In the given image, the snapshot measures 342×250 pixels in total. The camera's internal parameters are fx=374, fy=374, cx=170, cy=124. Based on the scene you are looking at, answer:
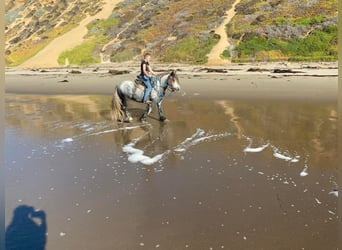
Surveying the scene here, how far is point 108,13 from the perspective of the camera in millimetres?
60188

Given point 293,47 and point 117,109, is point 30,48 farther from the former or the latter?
point 117,109

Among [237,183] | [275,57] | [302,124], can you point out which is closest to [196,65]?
[275,57]

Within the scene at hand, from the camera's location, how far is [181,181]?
686 centimetres

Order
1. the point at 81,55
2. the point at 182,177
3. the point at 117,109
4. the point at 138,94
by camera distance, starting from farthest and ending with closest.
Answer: the point at 81,55 → the point at 117,109 → the point at 138,94 → the point at 182,177

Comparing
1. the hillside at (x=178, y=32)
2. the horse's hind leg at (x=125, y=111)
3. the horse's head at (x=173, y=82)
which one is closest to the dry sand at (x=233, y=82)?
the hillside at (x=178, y=32)

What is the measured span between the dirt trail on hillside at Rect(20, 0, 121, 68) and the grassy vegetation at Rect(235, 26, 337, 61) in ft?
74.7

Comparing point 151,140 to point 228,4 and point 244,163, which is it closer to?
point 244,163

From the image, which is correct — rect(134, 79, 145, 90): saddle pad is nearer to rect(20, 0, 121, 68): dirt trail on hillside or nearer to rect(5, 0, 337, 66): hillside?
rect(5, 0, 337, 66): hillside

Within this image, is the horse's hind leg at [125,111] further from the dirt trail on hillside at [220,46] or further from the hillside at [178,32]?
the hillside at [178,32]

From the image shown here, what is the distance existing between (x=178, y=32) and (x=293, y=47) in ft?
48.0

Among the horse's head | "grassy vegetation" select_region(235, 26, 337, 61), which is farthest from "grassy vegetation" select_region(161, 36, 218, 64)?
the horse's head

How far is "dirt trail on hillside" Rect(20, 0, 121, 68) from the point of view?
4613cm

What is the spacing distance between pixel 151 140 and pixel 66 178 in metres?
3.44

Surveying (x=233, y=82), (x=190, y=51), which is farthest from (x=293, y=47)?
(x=233, y=82)
